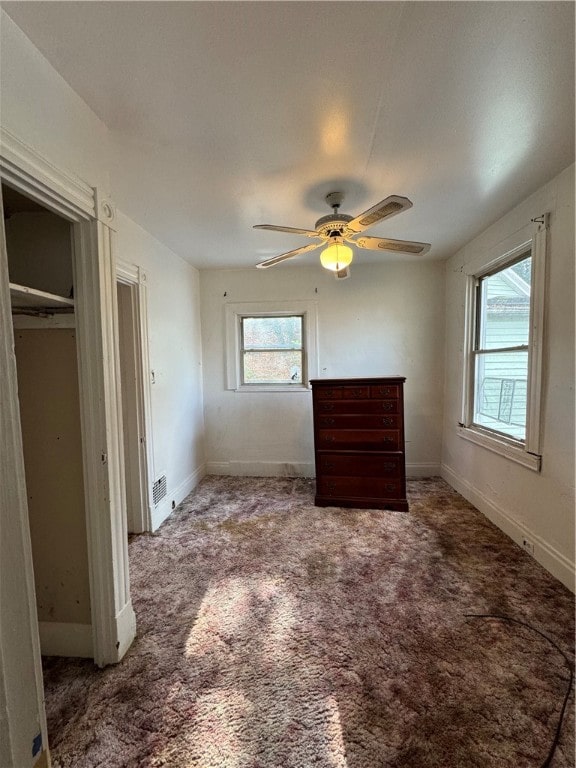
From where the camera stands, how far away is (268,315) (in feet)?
12.4

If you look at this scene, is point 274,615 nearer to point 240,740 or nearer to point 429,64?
point 240,740

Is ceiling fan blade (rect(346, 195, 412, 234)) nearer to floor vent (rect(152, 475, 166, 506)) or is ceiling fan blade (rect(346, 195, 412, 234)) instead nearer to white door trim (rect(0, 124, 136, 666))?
white door trim (rect(0, 124, 136, 666))

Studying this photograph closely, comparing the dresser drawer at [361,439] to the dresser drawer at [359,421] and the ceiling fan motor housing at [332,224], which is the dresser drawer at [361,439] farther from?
the ceiling fan motor housing at [332,224]

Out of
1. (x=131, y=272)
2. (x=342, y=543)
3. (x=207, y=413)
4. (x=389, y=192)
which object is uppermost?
(x=389, y=192)

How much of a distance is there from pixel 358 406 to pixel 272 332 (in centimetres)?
140

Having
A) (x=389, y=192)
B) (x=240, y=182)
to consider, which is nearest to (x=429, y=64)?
(x=389, y=192)

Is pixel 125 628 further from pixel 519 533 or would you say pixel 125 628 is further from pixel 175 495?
pixel 519 533

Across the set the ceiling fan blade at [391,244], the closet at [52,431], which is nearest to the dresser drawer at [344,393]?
the ceiling fan blade at [391,244]

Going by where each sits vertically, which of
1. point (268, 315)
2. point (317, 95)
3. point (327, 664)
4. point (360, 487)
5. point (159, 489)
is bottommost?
point (327, 664)

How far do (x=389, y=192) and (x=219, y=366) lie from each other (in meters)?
2.48

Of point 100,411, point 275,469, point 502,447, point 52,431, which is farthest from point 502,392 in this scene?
point 52,431

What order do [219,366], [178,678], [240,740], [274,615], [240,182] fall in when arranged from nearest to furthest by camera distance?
[240,740], [178,678], [274,615], [240,182], [219,366]

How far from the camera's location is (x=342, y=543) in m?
2.40

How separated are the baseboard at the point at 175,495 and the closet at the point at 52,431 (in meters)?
1.11
